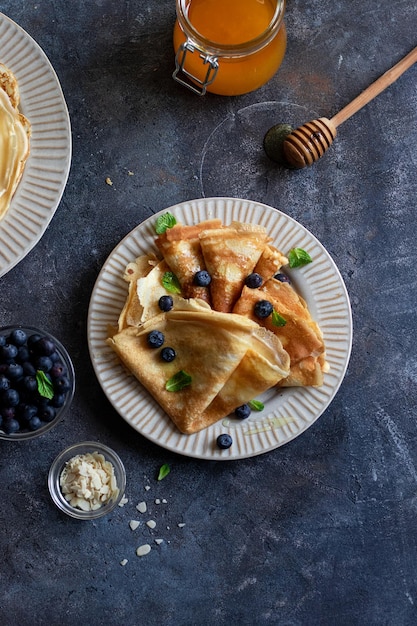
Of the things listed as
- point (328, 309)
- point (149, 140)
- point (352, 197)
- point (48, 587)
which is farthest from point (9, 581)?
point (352, 197)

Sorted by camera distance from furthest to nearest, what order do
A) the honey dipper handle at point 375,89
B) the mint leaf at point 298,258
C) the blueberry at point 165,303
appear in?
the honey dipper handle at point 375,89, the mint leaf at point 298,258, the blueberry at point 165,303

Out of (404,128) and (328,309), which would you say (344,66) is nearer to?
(404,128)

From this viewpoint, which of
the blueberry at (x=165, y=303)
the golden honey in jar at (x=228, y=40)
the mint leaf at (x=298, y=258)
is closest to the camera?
A: the golden honey in jar at (x=228, y=40)

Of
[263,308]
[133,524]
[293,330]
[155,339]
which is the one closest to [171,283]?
[155,339]

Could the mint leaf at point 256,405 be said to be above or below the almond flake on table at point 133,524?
above

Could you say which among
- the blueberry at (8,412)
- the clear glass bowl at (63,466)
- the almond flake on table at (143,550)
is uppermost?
the blueberry at (8,412)

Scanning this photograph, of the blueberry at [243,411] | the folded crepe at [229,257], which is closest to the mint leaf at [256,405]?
the blueberry at [243,411]

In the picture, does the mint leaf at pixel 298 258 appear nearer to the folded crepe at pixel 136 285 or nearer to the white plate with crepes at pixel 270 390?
the white plate with crepes at pixel 270 390

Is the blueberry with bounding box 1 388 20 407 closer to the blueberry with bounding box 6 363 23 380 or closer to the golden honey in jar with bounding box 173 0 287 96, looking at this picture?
Answer: the blueberry with bounding box 6 363 23 380

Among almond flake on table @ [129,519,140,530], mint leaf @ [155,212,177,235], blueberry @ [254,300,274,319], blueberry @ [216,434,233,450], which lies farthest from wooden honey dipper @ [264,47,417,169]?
almond flake on table @ [129,519,140,530]
